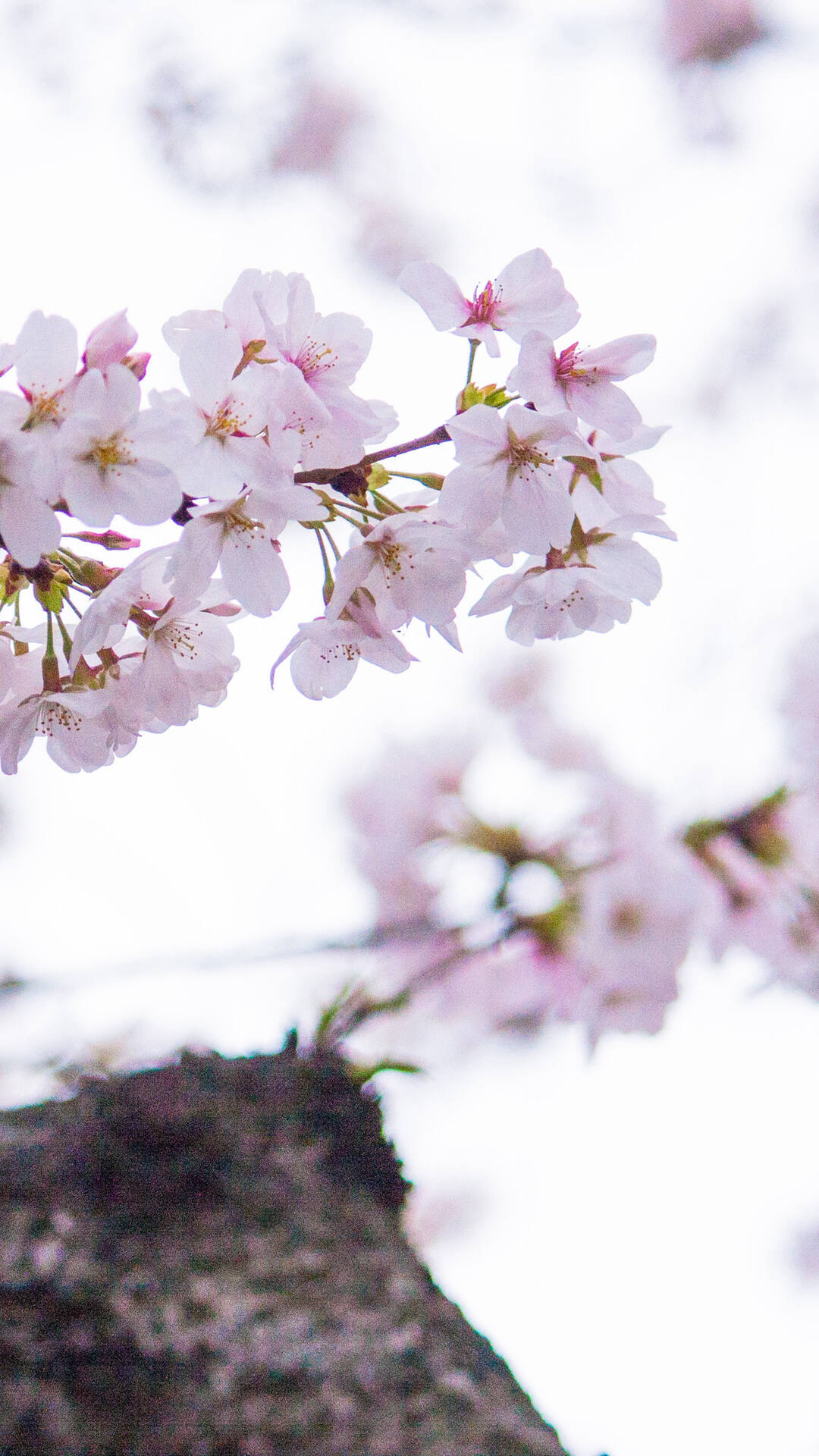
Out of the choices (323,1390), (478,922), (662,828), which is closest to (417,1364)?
(323,1390)

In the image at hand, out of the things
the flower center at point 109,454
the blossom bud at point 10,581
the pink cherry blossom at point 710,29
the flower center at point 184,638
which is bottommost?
the flower center at point 109,454

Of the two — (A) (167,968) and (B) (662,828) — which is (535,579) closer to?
(A) (167,968)

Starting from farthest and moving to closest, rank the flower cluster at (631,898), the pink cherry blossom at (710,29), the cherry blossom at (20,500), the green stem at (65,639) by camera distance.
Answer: the pink cherry blossom at (710,29), the flower cluster at (631,898), the green stem at (65,639), the cherry blossom at (20,500)

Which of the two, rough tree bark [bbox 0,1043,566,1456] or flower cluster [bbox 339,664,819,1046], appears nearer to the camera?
rough tree bark [bbox 0,1043,566,1456]

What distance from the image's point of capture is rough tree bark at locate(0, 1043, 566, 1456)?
0.53 m

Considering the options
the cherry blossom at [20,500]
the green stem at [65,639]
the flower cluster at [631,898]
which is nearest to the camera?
the cherry blossom at [20,500]

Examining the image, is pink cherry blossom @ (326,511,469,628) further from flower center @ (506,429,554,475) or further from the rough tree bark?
the rough tree bark

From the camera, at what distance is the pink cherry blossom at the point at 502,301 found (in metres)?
0.46

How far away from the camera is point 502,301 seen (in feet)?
1.56

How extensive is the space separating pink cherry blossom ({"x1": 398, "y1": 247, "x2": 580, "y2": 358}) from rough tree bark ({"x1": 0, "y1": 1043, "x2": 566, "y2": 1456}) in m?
0.54

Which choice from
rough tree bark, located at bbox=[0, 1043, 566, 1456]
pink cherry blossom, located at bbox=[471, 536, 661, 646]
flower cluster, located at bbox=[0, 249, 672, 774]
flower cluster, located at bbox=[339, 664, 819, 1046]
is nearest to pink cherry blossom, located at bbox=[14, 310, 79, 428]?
flower cluster, located at bbox=[0, 249, 672, 774]

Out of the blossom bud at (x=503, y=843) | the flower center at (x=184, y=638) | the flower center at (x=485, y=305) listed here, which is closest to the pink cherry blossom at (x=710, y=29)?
the blossom bud at (x=503, y=843)

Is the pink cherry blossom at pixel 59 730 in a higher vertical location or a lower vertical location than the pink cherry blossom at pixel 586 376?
higher

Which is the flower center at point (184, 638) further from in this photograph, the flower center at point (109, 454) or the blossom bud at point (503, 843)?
the blossom bud at point (503, 843)
